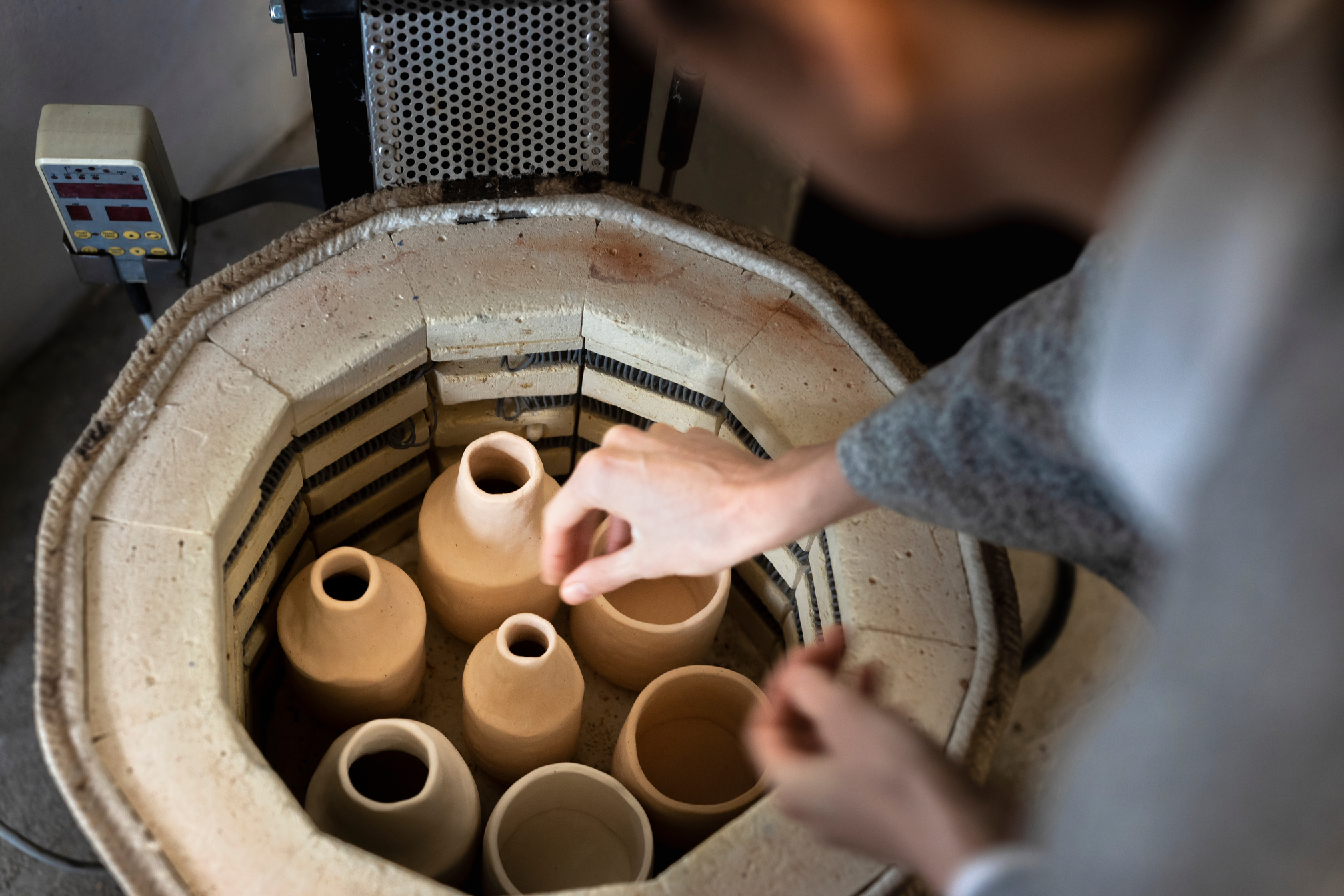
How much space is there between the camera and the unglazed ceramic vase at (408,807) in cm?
107

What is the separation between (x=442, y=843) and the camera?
43.8 inches

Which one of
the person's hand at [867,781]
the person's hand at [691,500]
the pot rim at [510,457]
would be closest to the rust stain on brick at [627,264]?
the pot rim at [510,457]

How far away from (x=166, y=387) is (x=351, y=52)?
48 centimetres

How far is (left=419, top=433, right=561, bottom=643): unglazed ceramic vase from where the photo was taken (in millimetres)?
1250

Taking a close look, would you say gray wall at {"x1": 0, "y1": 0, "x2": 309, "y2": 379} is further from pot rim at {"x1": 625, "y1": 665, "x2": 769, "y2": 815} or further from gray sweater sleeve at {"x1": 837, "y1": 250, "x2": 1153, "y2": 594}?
gray sweater sleeve at {"x1": 837, "y1": 250, "x2": 1153, "y2": 594}

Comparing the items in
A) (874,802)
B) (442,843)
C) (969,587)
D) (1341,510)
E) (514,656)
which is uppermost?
(1341,510)

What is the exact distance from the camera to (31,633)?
1.90 meters

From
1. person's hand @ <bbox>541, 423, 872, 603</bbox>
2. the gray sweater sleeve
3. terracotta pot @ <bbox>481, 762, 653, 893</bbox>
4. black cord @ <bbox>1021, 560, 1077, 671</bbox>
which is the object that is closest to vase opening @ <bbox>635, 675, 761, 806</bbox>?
terracotta pot @ <bbox>481, 762, 653, 893</bbox>

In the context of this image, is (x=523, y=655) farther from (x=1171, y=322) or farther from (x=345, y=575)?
(x=1171, y=322)

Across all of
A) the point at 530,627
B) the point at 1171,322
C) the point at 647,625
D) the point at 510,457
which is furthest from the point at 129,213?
the point at 1171,322

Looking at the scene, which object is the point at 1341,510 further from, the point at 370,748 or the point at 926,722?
the point at 370,748

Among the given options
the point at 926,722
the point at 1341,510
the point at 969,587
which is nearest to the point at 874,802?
the point at 1341,510

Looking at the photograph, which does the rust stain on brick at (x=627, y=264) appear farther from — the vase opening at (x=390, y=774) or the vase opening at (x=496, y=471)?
the vase opening at (x=390, y=774)

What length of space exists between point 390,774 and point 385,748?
0.11m
